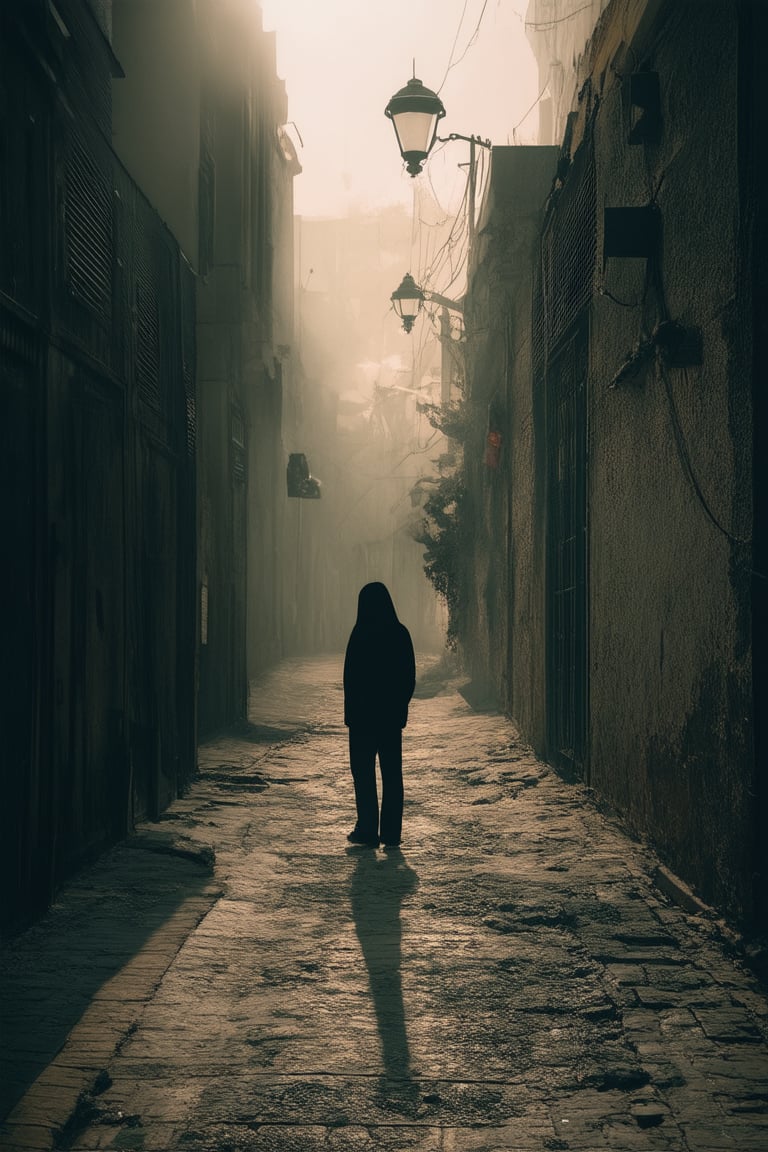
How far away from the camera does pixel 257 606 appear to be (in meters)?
20.8

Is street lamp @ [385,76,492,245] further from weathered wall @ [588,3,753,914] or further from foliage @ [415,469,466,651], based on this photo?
foliage @ [415,469,466,651]

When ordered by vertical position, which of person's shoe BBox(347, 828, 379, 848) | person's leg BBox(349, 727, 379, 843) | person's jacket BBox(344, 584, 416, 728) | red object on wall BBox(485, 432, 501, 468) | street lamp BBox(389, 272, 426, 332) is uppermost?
street lamp BBox(389, 272, 426, 332)

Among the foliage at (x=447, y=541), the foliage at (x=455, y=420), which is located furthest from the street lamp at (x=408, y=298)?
the foliage at (x=447, y=541)

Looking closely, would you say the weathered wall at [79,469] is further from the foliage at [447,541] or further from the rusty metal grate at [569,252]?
the foliage at [447,541]

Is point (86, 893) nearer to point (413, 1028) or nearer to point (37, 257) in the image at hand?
point (413, 1028)

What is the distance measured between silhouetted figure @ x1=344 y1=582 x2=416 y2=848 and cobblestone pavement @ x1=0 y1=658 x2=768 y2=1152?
24 cm

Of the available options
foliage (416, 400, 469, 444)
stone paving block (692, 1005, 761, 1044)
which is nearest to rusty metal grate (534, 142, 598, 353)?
stone paving block (692, 1005, 761, 1044)

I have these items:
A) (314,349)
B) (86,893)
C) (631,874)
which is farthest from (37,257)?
(314,349)

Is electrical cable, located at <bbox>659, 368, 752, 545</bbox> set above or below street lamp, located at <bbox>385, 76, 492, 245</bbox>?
below

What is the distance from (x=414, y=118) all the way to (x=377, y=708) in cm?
613

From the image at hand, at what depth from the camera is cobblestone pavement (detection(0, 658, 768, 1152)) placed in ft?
11.0

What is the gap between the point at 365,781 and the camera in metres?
7.71

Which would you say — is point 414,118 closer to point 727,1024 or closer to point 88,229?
point 88,229

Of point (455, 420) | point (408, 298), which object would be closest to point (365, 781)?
point (408, 298)
